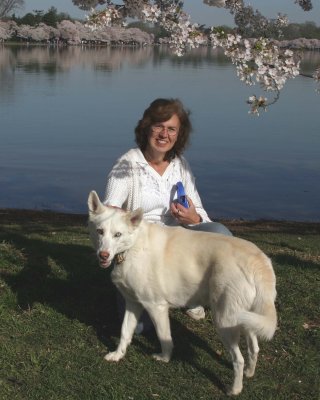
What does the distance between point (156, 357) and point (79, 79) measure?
4705cm

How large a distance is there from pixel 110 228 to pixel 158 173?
1.45 metres

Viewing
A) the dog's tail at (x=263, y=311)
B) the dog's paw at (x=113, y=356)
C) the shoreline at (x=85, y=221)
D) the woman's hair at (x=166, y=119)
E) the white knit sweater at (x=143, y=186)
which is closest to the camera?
the dog's tail at (x=263, y=311)

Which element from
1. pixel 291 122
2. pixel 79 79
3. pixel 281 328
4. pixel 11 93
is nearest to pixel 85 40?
pixel 79 79

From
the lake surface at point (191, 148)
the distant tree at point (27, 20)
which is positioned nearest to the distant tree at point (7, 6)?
the distant tree at point (27, 20)

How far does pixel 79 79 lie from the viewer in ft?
165

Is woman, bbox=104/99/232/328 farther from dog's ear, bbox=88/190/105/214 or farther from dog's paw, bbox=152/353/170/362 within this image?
dog's paw, bbox=152/353/170/362

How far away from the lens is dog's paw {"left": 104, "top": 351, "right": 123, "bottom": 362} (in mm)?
5121

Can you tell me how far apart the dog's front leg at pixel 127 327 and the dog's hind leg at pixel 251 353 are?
102 cm

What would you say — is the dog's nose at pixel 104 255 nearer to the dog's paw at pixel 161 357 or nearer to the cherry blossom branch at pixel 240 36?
the dog's paw at pixel 161 357

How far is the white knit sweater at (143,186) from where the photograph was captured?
560 cm

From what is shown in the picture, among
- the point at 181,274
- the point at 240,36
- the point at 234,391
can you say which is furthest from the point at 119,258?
the point at 240,36

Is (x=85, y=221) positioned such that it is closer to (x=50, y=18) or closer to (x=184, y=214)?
(x=184, y=214)

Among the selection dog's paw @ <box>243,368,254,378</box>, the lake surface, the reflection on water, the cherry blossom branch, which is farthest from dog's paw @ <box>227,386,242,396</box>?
the reflection on water

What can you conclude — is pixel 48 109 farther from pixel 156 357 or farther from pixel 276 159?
pixel 156 357
